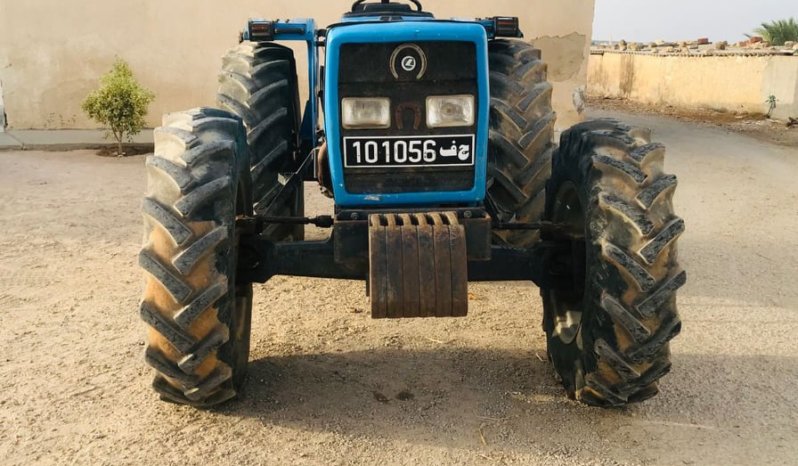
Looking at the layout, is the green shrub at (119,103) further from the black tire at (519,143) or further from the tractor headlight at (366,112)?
the tractor headlight at (366,112)

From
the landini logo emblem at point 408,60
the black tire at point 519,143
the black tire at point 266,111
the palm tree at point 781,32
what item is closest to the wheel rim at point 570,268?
the black tire at point 519,143

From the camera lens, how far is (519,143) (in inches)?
191

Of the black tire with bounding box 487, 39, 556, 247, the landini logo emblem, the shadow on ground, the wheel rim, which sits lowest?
the shadow on ground

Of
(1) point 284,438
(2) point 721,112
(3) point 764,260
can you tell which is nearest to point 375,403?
(1) point 284,438

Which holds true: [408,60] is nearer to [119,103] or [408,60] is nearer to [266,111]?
[266,111]

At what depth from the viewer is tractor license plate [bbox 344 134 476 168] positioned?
3.91 m

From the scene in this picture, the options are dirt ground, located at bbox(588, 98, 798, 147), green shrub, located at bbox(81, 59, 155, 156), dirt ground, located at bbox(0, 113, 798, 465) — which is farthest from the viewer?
dirt ground, located at bbox(588, 98, 798, 147)

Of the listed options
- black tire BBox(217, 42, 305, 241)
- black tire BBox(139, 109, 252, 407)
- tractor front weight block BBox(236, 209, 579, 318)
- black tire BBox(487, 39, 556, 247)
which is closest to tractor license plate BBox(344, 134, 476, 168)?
tractor front weight block BBox(236, 209, 579, 318)

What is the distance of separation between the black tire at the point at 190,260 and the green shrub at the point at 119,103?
8041 mm

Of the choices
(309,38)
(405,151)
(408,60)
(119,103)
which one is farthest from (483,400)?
(119,103)

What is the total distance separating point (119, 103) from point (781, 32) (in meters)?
21.6

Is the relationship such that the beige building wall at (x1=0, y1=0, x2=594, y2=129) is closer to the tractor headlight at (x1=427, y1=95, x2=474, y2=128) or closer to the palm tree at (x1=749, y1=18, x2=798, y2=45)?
the tractor headlight at (x1=427, y1=95, x2=474, y2=128)

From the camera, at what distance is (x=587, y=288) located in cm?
383

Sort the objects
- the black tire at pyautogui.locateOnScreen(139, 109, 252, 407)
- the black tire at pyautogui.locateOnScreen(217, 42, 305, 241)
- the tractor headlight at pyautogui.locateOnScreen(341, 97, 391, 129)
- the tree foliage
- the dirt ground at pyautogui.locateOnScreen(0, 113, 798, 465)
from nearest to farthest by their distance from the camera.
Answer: the black tire at pyautogui.locateOnScreen(139, 109, 252, 407) → the dirt ground at pyautogui.locateOnScreen(0, 113, 798, 465) → the tractor headlight at pyautogui.locateOnScreen(341, 97, 391, 129) → the black tire at pyautogui.locateOnScreen(217, 42, 305, 241) → the tree foliage
